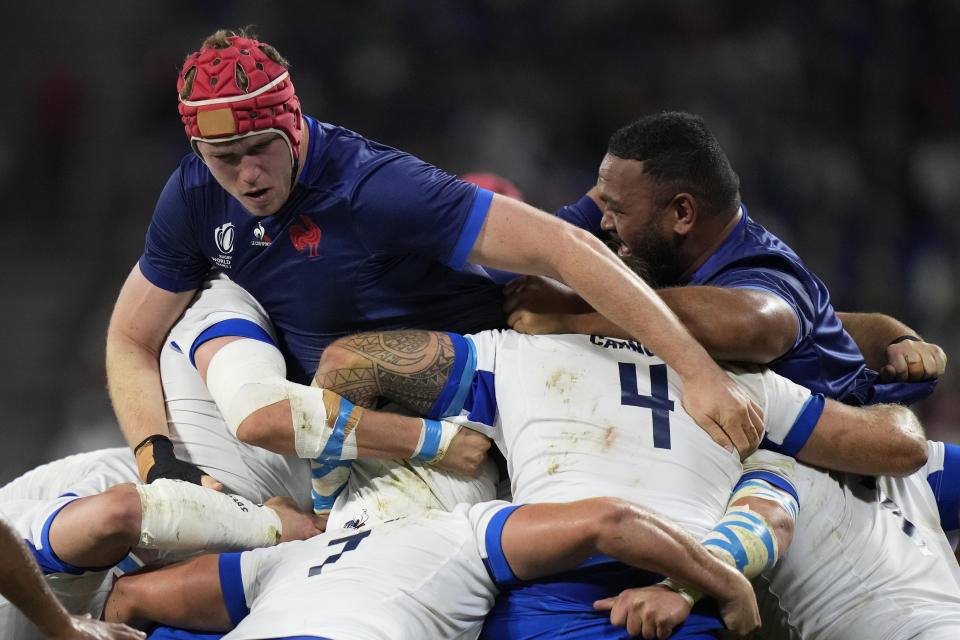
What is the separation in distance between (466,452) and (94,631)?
0.93 m

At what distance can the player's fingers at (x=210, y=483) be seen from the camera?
2.66m

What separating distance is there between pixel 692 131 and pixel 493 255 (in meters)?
0.85

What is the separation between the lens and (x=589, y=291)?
2389 mm

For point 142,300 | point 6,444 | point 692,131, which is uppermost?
point 692,131

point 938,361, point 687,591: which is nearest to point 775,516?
point 687,591

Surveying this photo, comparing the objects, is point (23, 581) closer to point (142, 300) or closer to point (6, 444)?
point (142, 300)

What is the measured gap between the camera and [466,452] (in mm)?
2494

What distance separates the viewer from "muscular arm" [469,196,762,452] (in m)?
2.36

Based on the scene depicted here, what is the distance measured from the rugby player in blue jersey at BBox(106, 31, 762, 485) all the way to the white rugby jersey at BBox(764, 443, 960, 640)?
14.0 inches

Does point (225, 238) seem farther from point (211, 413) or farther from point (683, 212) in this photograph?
point (683, 212)

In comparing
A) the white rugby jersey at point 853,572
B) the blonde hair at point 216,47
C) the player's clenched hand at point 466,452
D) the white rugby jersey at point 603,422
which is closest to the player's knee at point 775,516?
the white rugby jersey at point 603,422

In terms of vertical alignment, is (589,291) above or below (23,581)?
above

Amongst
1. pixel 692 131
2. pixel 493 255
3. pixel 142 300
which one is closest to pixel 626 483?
pixel 493 255

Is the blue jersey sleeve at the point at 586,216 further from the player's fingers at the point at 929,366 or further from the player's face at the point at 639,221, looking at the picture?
the player's fingers at the point at 929,366
